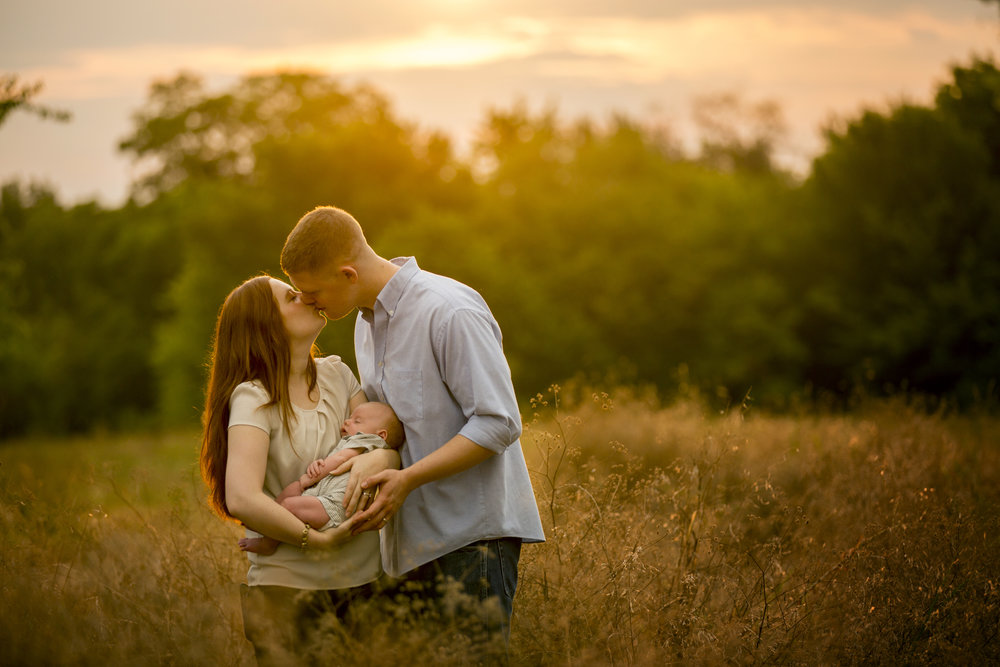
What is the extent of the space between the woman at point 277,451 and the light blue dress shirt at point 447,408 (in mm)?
203

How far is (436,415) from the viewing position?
3654 millimetres

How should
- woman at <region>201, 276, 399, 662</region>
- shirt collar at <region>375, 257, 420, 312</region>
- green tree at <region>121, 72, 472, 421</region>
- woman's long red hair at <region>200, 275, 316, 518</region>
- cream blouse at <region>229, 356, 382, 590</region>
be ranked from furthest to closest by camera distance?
1. green tree at <region>121, 72, 472, 421</region>
2. shirt collar at <region>375, 257, 420, 312</region>
3. woman's long red hair at <region>200, 275, 316, 518</region>
4. cream blouse at <region>229, 356, 382, 590</region>
5. woman at <region>201, 276, 399, 662</region>

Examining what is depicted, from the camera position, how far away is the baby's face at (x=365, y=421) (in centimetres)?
367

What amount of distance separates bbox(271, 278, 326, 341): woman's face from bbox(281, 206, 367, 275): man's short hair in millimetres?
111

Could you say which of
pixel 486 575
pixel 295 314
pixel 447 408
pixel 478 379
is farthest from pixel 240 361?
pixel 486 575

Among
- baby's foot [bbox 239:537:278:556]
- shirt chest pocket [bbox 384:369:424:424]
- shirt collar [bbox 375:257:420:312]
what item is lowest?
baby's foot [bbox 239:537:278:556]

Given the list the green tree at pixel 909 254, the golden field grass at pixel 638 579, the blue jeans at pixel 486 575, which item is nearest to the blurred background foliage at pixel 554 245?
the green tree at pixel 909 254

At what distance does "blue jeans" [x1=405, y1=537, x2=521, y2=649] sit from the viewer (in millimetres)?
3453

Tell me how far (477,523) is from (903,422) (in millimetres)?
5800

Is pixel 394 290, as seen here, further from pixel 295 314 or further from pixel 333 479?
pixel 333 479

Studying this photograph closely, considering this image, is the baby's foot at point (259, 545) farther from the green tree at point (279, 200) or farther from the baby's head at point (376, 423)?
the green tree at point (279, 200)

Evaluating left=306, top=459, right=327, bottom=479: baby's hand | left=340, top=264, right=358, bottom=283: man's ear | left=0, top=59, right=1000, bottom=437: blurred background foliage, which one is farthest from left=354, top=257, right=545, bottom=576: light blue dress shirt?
left=0, top=59, right=1000, bottom=437: blurred background foliage

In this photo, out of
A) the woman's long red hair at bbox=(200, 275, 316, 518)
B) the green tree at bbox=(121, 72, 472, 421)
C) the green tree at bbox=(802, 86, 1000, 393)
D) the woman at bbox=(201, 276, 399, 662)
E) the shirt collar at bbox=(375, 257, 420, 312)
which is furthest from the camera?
the green tree at bbox=(121, 72, 472, 421)

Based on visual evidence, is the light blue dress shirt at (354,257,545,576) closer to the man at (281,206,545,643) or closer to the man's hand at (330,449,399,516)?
the man at (281,206,545,643)
